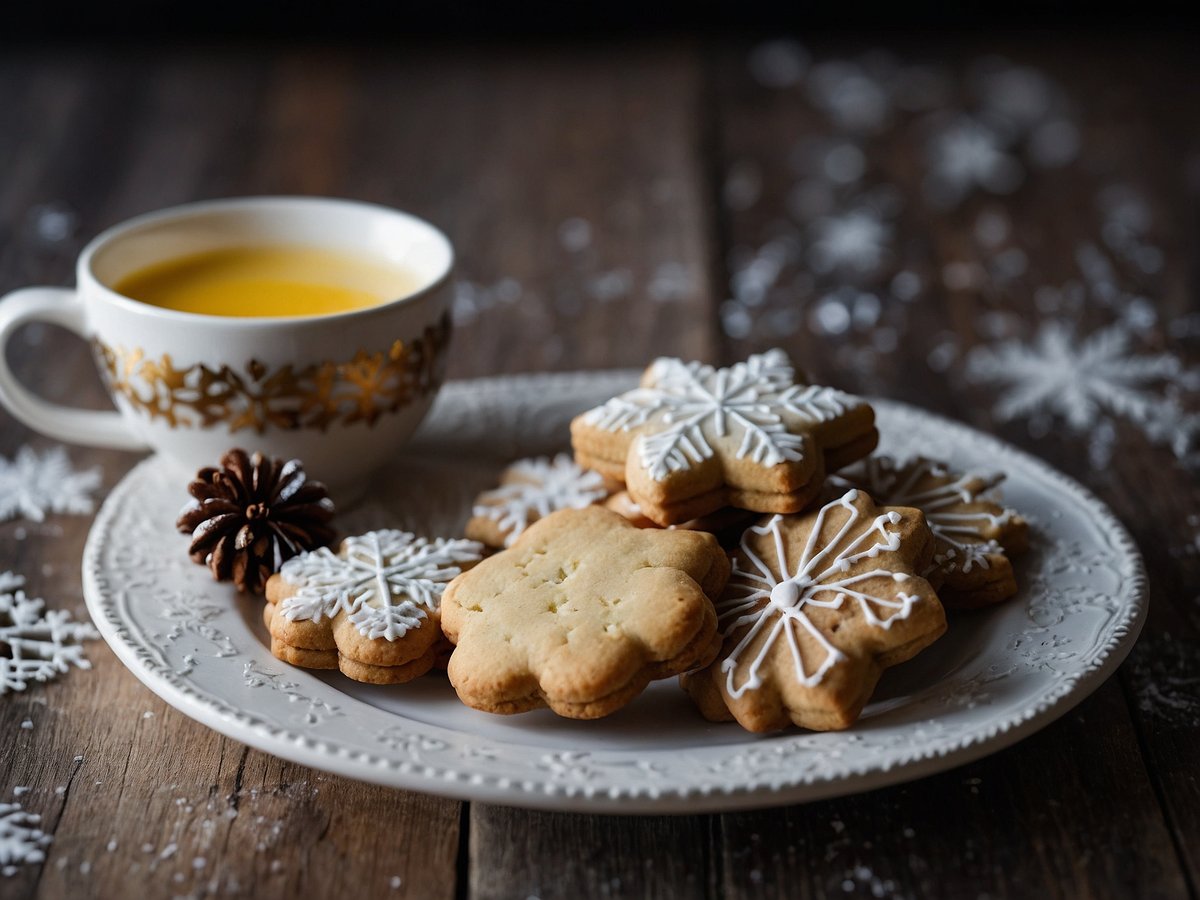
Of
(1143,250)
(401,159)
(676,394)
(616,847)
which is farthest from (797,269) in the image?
(616,847)

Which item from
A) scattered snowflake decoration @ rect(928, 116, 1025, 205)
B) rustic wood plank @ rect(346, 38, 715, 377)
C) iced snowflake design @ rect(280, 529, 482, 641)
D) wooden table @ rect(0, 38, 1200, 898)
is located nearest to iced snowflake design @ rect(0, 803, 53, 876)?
wooden table @ rect(0, 38, 1200, 898)

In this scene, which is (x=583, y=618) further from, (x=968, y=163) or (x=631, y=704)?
(x=968, y=163)

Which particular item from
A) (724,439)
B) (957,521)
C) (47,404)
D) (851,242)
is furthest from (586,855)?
(851,242)

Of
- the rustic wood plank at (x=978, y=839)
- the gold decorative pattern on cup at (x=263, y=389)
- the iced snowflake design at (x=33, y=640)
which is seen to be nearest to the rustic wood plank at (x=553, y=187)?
the gold decorative pattern on cup at (x=263, y=389)

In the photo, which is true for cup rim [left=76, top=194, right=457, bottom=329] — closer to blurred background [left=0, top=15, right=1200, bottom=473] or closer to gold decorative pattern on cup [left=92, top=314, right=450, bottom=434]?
gold decorative pattern on cup [left=92, top=314, right=450, bottom=434]

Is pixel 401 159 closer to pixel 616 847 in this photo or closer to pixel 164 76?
pixel 164 76

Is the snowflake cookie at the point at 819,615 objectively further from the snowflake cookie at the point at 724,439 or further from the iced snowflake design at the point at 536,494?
the iced snowflake design at the point at 536,494
